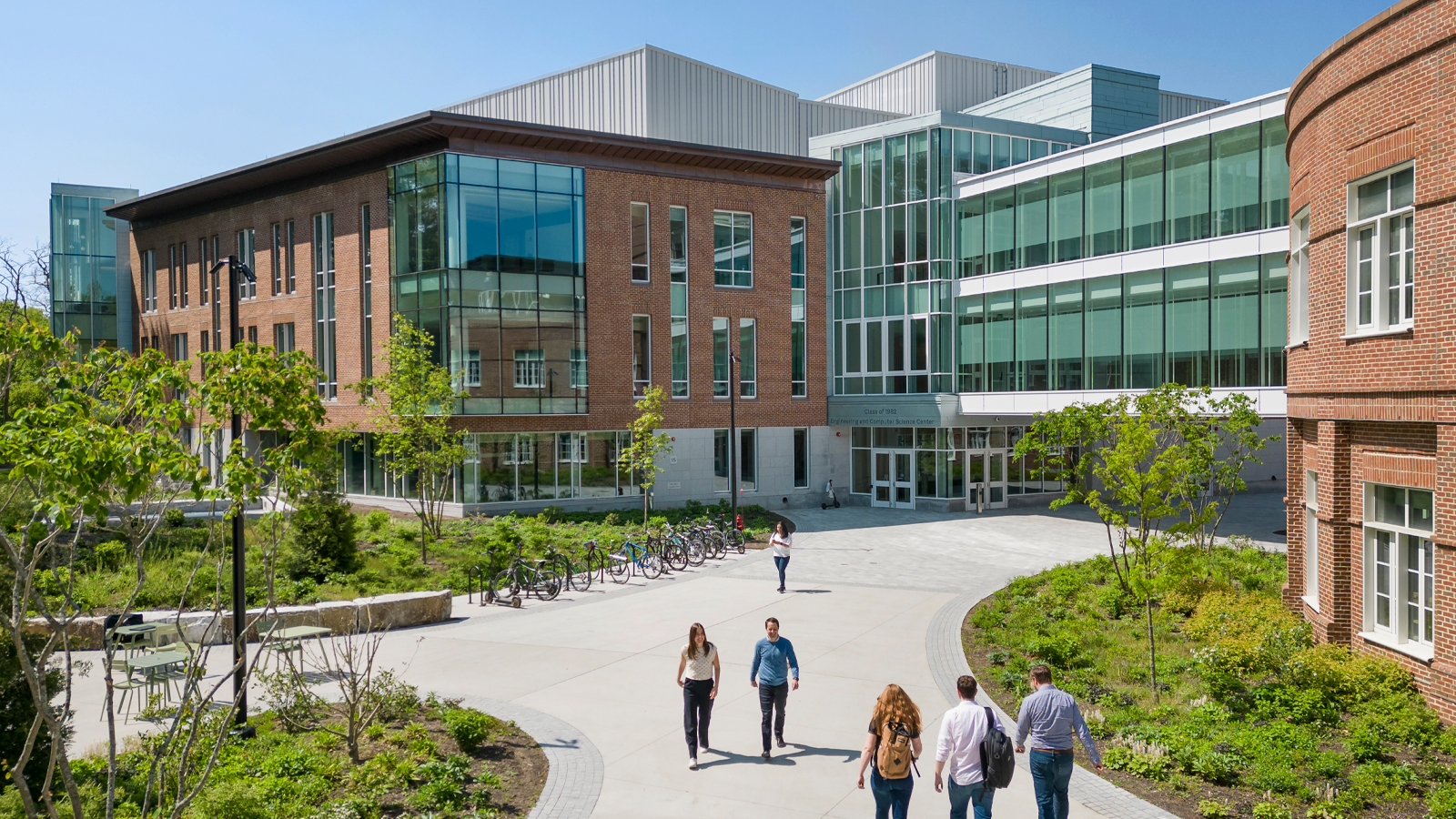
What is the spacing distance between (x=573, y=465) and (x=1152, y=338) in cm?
1885

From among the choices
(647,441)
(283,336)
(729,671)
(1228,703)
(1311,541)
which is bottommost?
(729,671)

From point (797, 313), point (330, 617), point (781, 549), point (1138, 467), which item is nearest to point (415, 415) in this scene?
point (330, 617)

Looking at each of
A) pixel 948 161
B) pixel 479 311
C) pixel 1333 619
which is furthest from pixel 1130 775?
pixel 948 161

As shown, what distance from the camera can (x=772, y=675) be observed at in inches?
415

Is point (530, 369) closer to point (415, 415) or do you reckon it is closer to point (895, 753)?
point (415, 415)

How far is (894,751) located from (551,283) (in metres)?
26.8

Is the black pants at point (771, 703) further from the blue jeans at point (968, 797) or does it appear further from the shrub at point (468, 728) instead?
the shrub at point (468, 728)

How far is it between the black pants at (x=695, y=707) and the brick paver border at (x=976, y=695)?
337 cm

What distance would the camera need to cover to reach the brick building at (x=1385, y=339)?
11.3m

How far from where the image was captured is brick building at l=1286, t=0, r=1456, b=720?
1126cm

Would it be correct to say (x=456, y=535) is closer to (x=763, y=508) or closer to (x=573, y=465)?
(x=573, y=465)

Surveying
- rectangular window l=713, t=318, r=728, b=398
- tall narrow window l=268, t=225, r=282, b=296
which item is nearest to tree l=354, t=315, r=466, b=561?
rectangular window l=713, t=318, r=728, b=398

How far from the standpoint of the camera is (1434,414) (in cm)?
1129

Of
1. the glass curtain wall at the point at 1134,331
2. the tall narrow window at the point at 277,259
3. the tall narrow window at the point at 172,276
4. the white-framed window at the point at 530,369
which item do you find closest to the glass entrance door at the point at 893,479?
the glass curtain wall at the point at 1134,331
